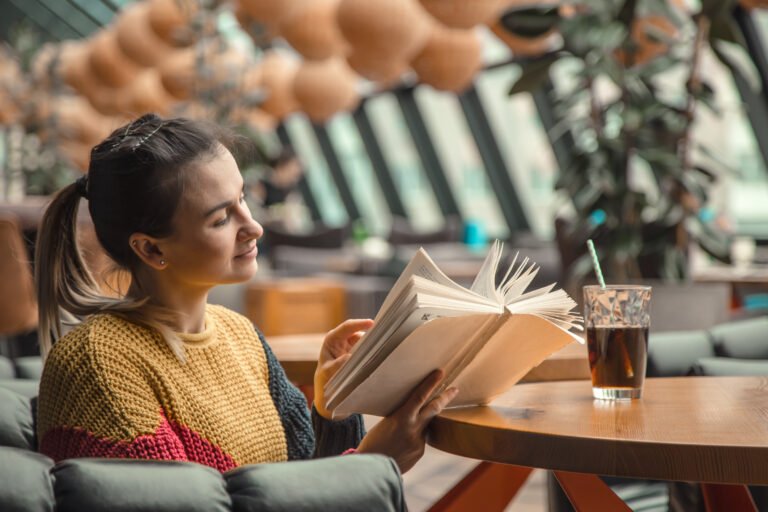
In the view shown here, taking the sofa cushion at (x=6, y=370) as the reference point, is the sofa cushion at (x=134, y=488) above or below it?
above

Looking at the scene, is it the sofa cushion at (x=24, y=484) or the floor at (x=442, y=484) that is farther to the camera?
the floor at (x=442, y=484)

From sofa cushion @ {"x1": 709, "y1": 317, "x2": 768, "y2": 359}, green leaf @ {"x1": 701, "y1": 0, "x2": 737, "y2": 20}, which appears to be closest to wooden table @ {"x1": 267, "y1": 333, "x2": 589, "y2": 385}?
sofa cushion @ {"x1": 709, "y1": 317, "x2": 768, "y2": 359}

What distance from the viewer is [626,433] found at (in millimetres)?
1104

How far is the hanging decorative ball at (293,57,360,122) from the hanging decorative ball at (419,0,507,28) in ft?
7.80

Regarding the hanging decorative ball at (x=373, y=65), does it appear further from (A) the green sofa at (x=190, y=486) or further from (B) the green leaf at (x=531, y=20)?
(A) the green sofa at (x=190, y=486)

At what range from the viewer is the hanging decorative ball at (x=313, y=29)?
475cm

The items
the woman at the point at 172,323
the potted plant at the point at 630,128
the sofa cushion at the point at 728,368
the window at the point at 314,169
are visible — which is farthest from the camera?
the window at the point at 314,169

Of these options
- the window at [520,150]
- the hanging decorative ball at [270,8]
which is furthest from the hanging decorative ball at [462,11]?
the window at [520,150]

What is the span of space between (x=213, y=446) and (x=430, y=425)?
263 mm

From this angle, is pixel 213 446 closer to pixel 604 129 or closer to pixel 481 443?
pixel 481 443

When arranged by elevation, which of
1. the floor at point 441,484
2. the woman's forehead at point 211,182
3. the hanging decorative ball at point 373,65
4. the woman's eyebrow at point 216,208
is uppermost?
the hanging decorative ball at point 373,65

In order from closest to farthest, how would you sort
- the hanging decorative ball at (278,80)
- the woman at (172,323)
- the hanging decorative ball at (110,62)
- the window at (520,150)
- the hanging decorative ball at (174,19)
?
the woman at (172,323) < the hanging decorative ball at (174,19) < the hanging decorative ball at (278,80) < the hanging decorative ball at (110,62) < the window at (520,150)

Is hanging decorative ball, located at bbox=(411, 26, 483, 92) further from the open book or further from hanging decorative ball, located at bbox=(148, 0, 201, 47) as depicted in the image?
the open book

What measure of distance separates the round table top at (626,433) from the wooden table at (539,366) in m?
0.29
